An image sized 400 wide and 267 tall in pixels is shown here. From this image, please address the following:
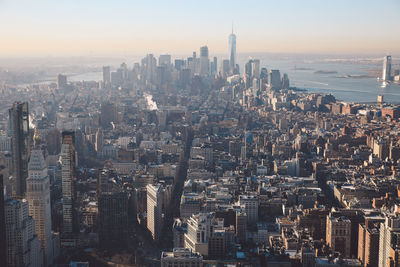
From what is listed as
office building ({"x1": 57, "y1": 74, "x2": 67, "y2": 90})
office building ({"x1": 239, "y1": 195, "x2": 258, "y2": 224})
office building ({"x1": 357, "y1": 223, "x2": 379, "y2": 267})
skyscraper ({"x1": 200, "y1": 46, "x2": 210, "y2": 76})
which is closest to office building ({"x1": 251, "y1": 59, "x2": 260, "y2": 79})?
skyscraper ({"x1": 200, "y1": 46, "x2": 210, "y2": 76})

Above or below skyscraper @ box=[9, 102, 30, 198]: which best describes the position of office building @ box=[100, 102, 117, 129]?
below

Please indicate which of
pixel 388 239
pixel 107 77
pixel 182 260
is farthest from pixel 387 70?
pixel 182 260

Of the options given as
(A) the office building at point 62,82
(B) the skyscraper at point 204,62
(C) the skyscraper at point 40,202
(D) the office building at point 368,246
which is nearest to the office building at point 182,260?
(C) the skyscraper at point 40,202

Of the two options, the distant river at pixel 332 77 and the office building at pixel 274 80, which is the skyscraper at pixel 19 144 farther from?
the office building at pixel 274 80

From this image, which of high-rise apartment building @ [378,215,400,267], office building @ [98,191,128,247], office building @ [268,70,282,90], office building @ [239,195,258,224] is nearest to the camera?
high-rise apartment building @ [378,215,400,267]

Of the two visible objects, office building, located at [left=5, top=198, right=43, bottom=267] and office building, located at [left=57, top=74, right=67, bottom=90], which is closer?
office building, located at [left=5, top=198, right=43, bottom=267]

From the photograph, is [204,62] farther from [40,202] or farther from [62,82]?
[40,202]

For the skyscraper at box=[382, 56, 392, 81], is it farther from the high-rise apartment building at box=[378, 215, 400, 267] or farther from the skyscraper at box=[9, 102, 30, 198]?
the high-rise apartment building at box=[378, 215, 400, 267]
